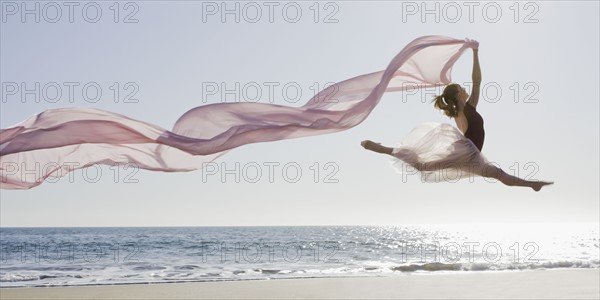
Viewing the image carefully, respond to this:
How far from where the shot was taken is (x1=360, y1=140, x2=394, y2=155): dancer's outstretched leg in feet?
19.8

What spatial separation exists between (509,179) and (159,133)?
116 inches

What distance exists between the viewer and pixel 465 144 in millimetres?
6148

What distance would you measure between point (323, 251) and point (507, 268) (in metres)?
10.8

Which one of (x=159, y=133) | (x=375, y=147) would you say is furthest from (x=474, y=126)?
(x=159, y=133)

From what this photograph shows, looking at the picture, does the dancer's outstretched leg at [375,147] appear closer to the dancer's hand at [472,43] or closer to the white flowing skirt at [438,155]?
the white flowing skirt at [438,155]

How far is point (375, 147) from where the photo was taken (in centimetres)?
608

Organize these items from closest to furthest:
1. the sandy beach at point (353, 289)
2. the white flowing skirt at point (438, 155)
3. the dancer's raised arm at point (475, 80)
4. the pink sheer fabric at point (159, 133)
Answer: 1. the pink sheer fabric at point (159, 133)
2. the dancer's raised arm at point (475, 80)
3. the white flowing skirt at point (438, 155)
4. the sandy beach at point (353, 289)

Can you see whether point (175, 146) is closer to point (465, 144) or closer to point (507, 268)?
point (465, 144)

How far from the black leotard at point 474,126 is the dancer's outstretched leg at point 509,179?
0.34m

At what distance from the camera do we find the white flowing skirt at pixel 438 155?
6.12 meters

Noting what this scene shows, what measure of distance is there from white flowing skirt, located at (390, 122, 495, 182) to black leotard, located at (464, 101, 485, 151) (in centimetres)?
11

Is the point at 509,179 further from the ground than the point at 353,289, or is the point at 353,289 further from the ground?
the point at 509,179

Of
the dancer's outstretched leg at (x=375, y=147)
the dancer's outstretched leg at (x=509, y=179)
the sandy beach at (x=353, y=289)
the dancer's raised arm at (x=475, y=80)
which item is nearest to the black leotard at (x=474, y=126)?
the dancer's raised arm at (x=475, y=80)

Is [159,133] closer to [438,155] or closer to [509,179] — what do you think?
[438,155]
